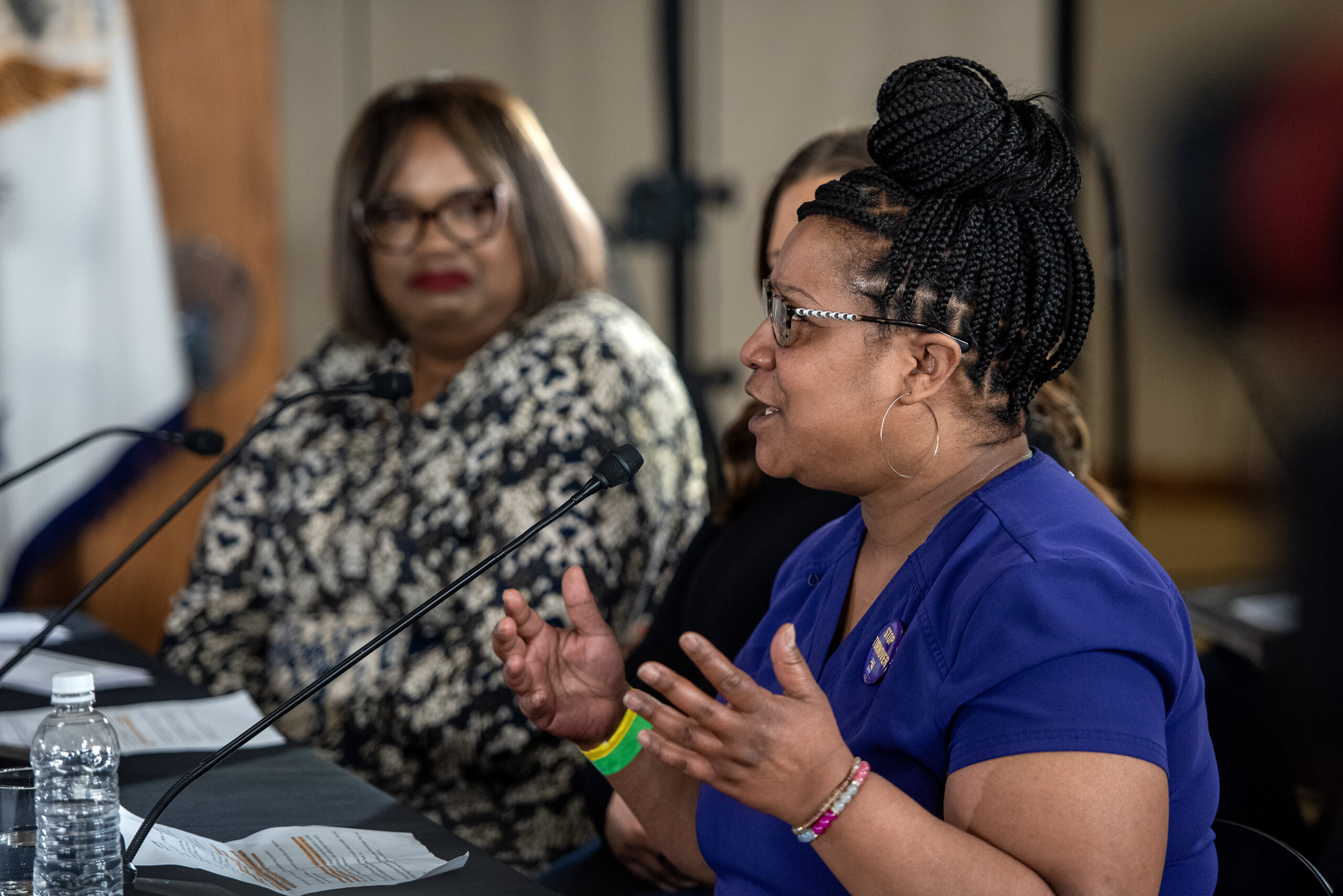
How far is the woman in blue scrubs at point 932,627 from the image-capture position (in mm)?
863

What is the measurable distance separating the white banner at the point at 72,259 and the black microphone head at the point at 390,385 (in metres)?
1.79

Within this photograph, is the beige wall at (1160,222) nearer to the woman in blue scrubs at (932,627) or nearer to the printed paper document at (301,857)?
the woman in blue scrubs at (932,627)

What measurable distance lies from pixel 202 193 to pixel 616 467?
246cm

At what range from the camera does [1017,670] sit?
91cm

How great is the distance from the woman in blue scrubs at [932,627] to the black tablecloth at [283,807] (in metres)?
0.17

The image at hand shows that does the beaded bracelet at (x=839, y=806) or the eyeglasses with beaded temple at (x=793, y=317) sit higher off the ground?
the eyeglasses with beaded temple at (x=793, y=317)

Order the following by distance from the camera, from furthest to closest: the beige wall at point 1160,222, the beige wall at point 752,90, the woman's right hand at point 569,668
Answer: the beige wall at point 752,90, the beige wall at point 1160,222, the woman's right hand at point 569,668

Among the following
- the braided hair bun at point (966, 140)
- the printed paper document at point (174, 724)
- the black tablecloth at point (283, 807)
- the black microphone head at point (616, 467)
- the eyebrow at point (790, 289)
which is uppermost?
the braided hair bun at point (966, 140)

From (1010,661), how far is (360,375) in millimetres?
1766

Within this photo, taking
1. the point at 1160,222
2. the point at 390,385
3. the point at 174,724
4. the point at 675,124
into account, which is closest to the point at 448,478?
the point at 390,385

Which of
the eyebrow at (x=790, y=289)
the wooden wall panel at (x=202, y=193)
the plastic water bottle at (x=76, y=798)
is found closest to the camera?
the plastic water bottle at (x=76, y=798)

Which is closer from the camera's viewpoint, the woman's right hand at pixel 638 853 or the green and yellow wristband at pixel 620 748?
the green and yellow wristband at pixel 620 748

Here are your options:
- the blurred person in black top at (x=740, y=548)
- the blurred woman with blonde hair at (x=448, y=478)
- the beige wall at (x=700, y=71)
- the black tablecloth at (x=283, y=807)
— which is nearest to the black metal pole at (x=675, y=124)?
the beige wall at (x=700, y=71)

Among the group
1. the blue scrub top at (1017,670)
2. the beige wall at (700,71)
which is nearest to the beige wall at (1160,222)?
the beige wall at (700,71)
